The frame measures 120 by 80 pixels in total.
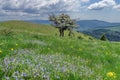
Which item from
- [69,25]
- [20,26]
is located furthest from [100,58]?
[20,26]

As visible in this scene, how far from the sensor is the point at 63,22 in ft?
339

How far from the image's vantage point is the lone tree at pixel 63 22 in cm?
10356

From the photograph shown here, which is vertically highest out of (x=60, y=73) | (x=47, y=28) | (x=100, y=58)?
(x=60, y=73)

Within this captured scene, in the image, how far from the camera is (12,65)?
6.38 m

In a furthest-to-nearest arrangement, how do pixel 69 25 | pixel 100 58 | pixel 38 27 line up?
1. pixel 38 27
2. pixel 69 25
3. pixel 100 58

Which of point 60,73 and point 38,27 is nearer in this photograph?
point 60,73

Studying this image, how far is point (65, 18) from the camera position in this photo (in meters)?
106

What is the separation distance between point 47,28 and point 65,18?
187 feet

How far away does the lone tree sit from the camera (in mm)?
103562

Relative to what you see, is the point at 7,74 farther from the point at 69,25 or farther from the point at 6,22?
the point at 6,22

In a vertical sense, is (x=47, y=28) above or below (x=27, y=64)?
below

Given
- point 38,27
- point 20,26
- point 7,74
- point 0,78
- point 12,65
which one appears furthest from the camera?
point 38,27

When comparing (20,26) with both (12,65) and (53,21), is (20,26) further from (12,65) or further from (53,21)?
(12,65)

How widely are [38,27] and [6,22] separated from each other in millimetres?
19406
